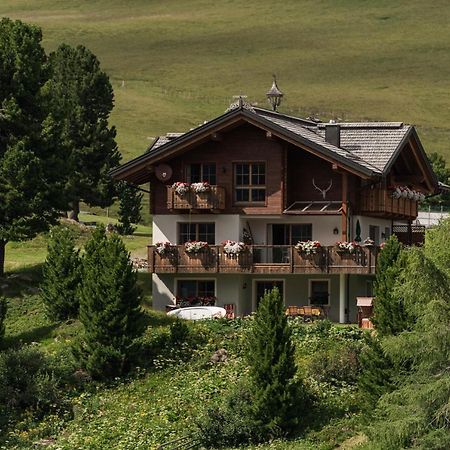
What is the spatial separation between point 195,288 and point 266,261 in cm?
344

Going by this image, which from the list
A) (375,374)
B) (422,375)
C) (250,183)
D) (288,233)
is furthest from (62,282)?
(422,375)

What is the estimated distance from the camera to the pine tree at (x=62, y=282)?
51.0 metres

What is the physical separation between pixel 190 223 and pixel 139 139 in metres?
87.2

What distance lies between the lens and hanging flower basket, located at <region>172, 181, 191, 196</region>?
56.2m

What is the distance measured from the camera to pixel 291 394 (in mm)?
39750

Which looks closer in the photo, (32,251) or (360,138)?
(360,138)

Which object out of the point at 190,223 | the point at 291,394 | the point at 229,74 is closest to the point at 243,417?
the point at 291,394

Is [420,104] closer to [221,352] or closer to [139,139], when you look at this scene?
[139,139]

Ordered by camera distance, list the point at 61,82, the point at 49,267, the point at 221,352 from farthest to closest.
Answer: the point at 61,82 → the point at 49,267 → the point at 221,352

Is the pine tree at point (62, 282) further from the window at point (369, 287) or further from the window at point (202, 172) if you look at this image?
the window at point (369, 287)

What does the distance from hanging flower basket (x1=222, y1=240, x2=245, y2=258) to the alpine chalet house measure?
0.17 ft

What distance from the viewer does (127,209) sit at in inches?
3248

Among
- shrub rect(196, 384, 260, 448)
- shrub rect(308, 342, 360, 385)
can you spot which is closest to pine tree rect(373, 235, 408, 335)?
Answer: shrub rect(308, 342, 360, 385)

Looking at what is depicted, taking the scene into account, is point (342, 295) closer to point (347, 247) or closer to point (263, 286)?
point (347, 247)
